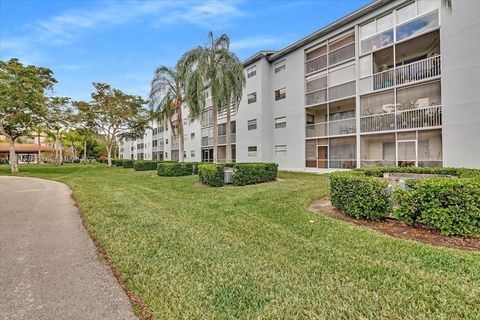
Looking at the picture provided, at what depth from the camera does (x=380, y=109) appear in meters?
17.0

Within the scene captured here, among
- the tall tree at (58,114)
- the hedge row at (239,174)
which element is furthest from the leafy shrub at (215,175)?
the tall tree at (58,114)

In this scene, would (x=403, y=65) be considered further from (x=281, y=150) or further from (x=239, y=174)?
(x=239, y=174)

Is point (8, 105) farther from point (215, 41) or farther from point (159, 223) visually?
point (159, 223)

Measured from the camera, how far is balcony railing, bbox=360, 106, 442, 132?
14391 millimetres

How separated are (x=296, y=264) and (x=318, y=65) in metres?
19.9

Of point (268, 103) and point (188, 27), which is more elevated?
point (188, 27)

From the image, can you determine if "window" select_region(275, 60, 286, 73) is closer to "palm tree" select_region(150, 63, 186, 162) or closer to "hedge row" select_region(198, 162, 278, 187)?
"palm tree" select_region(150, 63, 186, 162)

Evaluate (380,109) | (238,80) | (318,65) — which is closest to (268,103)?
(318,65)

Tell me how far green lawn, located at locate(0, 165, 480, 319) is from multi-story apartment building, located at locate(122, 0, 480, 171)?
482 inches

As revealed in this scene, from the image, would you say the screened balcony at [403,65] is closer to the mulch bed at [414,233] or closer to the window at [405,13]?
the window at [405,13]

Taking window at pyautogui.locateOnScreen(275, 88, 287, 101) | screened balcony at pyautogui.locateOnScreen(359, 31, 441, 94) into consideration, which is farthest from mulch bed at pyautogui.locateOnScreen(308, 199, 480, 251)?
window at pyautogui.locateOnScreen(275, 88, 287, 101)

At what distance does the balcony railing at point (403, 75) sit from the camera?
14.6 meters

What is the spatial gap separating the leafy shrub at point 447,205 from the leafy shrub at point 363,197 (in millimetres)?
619

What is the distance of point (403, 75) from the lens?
15.7m
